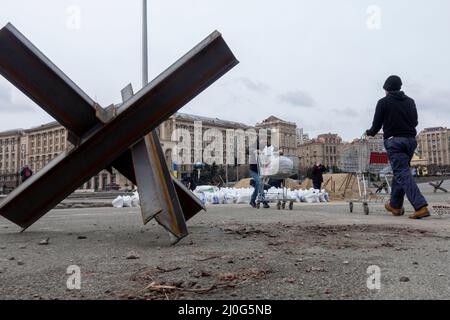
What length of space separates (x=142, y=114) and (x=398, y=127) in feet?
14.3

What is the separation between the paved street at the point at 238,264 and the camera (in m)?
2.37

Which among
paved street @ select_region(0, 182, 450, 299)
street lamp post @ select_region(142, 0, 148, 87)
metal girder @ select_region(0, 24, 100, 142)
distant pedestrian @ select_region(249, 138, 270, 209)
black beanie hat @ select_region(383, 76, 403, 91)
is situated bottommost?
paved street @ select_region(0, 182, 450, 299)

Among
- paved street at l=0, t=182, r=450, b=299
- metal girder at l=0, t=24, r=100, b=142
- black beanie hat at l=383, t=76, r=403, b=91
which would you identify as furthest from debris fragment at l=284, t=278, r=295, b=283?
black beanie hat at l=383, t=76, r=403, b=91

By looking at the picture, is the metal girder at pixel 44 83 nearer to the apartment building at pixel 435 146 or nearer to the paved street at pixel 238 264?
the paved street at pixel 238 264

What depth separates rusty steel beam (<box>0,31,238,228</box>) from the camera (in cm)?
445

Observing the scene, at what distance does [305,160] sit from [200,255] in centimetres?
15597

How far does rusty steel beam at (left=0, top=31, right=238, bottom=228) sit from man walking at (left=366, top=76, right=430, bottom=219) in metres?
3.47

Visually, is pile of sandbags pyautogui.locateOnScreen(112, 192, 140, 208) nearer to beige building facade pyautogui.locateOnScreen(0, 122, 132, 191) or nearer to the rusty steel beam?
the rusty steel beam

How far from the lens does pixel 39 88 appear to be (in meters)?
4.48

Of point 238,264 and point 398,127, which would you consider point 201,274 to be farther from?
point 398,127

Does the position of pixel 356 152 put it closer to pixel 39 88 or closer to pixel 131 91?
pixel 131 91

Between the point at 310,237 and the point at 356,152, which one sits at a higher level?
the point at 356,152

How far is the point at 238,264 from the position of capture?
312 cm
